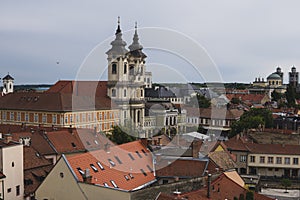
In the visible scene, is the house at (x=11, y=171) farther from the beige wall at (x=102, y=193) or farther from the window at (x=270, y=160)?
the window at (x=270, y=160)

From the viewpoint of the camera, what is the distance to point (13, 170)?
2333cm

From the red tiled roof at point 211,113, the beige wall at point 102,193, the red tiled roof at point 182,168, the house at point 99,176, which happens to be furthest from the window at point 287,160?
the red tiled roof at point 211,113

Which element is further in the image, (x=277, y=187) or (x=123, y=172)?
(x=277, y=187)

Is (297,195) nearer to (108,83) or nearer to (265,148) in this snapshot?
(265,148)

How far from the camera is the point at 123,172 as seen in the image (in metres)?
21.8

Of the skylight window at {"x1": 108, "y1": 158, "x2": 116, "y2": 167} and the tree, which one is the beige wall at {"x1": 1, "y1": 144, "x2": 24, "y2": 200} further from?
the tree

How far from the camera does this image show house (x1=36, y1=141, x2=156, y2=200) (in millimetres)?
18503

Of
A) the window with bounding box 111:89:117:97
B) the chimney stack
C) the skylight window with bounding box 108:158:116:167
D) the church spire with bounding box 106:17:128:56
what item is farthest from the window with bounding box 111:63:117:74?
the chimney stack

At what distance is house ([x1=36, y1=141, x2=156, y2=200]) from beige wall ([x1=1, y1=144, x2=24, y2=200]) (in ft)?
11.0

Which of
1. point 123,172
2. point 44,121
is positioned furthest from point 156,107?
point 123,172

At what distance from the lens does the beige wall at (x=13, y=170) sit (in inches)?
898

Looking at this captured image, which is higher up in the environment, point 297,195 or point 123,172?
point 123,172

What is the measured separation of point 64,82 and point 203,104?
2729 cm

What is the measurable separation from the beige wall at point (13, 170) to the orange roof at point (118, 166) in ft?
13.2
